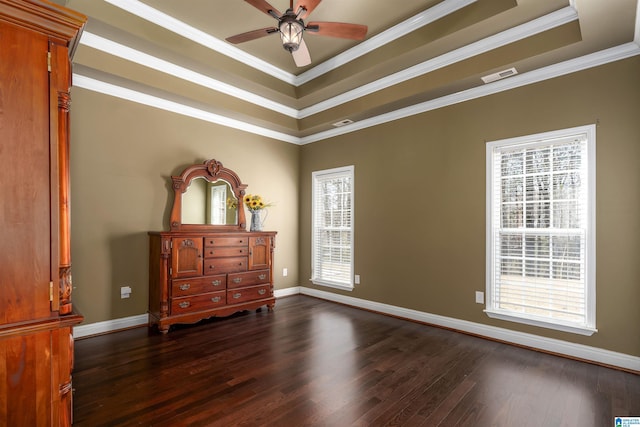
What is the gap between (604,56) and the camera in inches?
111

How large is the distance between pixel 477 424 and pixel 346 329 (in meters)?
1.88

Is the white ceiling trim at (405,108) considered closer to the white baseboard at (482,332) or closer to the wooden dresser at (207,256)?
the wooden dresser at (207,256)

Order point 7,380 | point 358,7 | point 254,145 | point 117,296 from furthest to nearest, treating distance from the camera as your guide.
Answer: point 254,145 < point 117,296 < point 358,7 < point 7,380

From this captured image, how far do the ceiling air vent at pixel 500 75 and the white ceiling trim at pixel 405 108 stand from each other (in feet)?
0.30

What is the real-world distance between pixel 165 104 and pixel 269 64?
143 centimetres

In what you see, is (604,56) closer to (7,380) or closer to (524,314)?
(524,314)

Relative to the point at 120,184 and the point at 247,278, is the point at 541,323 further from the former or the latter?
the point at 120,184

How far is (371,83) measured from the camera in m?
4.13

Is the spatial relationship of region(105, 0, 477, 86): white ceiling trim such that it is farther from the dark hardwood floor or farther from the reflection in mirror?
the dark hardwood floor

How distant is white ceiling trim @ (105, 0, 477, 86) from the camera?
9.91 ft

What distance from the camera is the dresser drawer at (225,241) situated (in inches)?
155

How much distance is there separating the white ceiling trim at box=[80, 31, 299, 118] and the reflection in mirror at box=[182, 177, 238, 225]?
1204 mm

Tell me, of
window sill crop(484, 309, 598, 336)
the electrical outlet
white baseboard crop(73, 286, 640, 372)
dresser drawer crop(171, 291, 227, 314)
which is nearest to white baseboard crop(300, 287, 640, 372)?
white baseboard crop(73, 286, 640, 372)

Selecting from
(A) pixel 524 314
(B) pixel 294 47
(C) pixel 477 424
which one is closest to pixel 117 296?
(B) pixel 294 47
